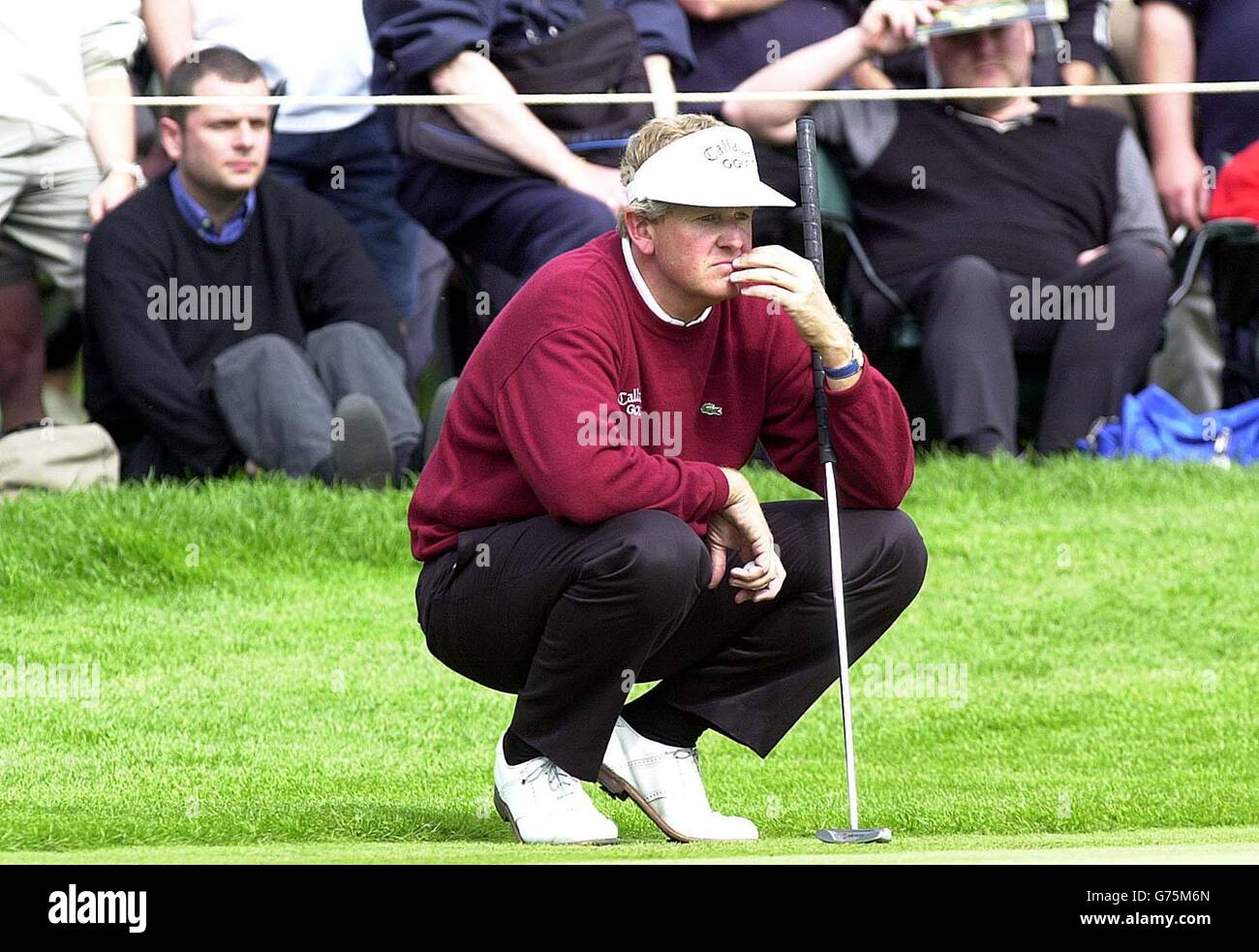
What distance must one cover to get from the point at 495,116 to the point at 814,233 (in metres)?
3.33

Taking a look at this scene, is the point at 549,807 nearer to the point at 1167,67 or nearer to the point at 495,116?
the point at 495,116

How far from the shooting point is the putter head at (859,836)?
4.12 metres

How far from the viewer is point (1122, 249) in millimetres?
8211

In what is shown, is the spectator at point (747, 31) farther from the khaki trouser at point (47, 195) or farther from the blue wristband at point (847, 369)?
the blue wristband at point (847, 369)

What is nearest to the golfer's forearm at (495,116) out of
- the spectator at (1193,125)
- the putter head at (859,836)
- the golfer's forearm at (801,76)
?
the golfer's forearm at (801,76)

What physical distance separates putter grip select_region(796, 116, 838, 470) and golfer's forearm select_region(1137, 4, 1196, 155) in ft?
15.0

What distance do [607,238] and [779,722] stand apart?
3.42ft

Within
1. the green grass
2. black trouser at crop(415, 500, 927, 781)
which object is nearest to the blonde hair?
black trouser at crop(415, 500, 927, 781)

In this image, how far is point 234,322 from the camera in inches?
298

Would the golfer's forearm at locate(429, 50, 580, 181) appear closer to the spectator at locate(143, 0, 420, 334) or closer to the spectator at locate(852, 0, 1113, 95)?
the spectator at locate(143, 0, 420, 334)

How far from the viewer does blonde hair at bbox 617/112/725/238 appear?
4215 mm

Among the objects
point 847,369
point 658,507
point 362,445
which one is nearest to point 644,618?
point 658,507
